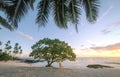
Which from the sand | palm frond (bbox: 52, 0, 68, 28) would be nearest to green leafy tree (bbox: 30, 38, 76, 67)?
the sand

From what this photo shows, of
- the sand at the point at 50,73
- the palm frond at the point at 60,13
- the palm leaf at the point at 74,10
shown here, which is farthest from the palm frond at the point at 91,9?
the sand at the point at 50,73

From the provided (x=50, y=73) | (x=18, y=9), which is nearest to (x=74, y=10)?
(x=18, y=9)

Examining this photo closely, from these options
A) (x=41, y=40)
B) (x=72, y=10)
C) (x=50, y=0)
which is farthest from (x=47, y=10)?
(x=41, y=40)

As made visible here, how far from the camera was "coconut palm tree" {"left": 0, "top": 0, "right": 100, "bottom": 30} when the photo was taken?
837 cm

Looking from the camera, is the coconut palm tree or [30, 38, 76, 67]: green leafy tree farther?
[30, 38, 76, 67]: green leafy tree

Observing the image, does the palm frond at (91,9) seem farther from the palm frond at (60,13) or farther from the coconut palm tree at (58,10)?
the palm frond at (60,13)

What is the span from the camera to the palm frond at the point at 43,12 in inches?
360

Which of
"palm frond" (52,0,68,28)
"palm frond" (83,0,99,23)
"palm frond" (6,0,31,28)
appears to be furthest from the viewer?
"palm frond" (52,0,68,28)

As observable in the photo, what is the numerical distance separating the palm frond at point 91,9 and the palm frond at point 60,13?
110 cm

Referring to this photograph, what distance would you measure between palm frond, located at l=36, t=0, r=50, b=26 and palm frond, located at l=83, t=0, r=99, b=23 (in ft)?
5.99

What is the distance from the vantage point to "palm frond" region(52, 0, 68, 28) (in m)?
9.11

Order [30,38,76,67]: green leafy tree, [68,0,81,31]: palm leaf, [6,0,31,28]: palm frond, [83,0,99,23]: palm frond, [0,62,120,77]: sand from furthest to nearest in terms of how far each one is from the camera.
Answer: [30,38,76,67]: green leafy tree, [0,62,120,77]: sand, [6,0,31,28]: palm frond, [68,0,81,31]: palm leaf, [83,0,99,23]: palm frond

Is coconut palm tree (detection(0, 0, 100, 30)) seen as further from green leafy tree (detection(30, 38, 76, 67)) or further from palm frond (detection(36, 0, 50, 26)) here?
green leafy tree (detection(30, 38, 76, 67))

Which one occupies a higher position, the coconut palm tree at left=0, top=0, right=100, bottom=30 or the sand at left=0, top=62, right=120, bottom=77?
the coconut palm tree at left=0, top=0, right=100, bottom=30
